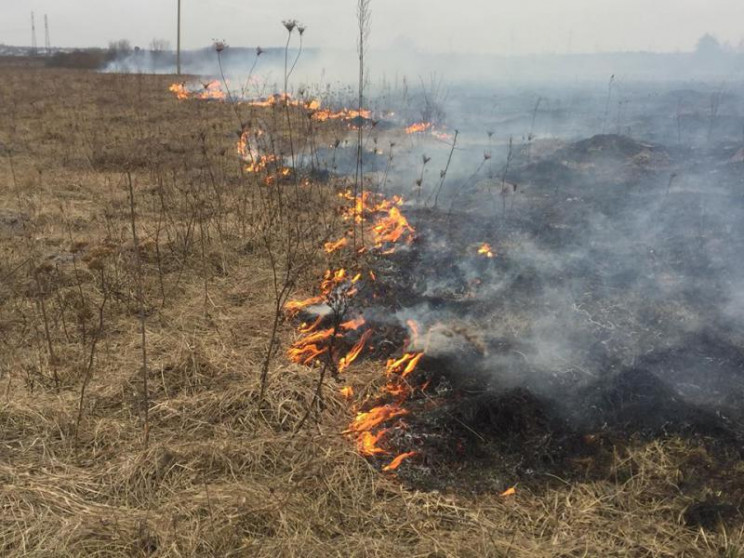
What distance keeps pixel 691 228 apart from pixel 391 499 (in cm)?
494

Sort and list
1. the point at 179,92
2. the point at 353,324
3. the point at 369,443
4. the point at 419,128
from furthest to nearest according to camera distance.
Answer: the point at 179,92
the point at 419,128
the point at 353,324
the point at 369,443

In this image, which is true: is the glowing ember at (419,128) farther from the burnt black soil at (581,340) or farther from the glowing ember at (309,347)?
the glowing ember at (309,347)

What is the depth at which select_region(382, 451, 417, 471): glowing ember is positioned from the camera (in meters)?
2.97

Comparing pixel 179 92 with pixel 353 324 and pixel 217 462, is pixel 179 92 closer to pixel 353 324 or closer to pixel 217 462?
pixel 353 324

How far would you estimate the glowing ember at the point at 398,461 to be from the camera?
297 centimetres

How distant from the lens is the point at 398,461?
3.01 metres

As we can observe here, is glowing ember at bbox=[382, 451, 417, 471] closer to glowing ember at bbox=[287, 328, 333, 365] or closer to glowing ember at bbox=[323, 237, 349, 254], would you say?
glowing ember at bbox=[287, 328, 333, 365]

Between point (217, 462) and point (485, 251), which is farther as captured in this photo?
point (485, 251)

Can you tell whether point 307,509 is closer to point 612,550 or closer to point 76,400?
point 612,550

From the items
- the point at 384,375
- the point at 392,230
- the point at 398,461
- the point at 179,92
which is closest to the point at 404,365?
the point at 384,375

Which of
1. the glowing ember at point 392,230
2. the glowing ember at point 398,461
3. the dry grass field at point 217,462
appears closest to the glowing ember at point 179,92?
the glowing ember at point 392,230

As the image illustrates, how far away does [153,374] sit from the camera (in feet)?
12.3

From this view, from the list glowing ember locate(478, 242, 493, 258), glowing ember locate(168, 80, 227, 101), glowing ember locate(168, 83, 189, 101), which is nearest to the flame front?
glowing ember locate(478, 242, 493, 258)

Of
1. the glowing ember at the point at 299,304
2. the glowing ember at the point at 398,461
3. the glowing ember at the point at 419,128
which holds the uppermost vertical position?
the glowing ember at the point at 419,128
